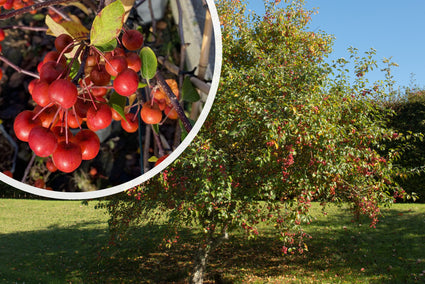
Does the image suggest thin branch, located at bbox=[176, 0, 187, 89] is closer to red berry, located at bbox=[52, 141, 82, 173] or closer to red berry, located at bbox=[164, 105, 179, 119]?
red berry, located at bbox=[164, 105, 179, 119]

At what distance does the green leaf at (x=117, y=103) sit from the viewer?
0.69 m

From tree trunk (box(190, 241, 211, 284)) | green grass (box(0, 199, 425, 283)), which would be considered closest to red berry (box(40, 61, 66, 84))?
tree trunk (box(190, 241, 211, 284))

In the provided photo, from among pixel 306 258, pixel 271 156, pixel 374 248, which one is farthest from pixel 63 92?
pixel 374 248

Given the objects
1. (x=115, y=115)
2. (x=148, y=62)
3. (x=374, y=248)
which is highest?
(x=148, y=62)

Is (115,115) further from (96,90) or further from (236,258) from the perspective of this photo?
(236,258)

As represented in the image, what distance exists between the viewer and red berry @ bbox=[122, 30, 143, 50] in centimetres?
70

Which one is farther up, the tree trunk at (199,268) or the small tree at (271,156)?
the small tree at (271,156)

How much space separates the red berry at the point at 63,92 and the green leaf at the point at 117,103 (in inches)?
4.4

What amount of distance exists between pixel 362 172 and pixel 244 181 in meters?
1.57

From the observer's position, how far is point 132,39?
2.29ft

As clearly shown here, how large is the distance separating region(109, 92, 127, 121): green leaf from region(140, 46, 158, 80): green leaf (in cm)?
6

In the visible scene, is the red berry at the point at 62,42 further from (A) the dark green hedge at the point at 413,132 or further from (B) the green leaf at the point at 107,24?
(A) the dark green hedge at the point at 413,132

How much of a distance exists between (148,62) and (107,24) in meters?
0.15

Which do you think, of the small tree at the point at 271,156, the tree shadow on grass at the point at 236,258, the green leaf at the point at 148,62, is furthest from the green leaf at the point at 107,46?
the tree shadow on grass at the point at 236,258
